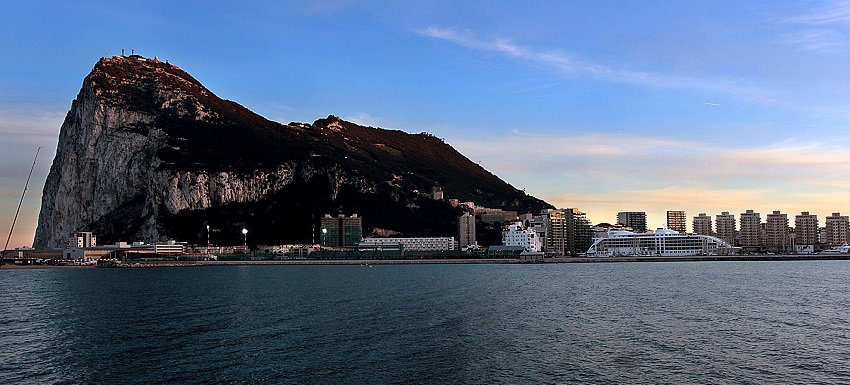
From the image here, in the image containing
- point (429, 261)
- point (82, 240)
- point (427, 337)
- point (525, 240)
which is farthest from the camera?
point (525, 240)

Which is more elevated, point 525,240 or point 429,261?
point 525,240

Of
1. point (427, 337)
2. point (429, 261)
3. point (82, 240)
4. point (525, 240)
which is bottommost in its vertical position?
point (429, 261)

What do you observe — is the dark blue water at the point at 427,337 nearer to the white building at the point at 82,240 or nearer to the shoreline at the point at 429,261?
the shoreline at the point at 429,261

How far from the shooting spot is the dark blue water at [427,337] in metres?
33.0

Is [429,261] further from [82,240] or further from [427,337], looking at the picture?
[427,337]

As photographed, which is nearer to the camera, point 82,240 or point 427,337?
point 427,337

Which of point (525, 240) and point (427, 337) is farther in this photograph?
point (525, 240)

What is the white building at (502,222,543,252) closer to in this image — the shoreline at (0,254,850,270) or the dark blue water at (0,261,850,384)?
the shoreline at (0,254,850,270)

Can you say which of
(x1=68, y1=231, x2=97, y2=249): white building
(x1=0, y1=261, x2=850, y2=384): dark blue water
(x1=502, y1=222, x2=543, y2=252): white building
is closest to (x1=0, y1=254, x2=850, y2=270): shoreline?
(x1=502, y1=222, x2=543, y2=252): white building

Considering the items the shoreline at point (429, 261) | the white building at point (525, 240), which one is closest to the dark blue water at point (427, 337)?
the shoreline at point (429, 261)

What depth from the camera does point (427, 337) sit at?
42750 millimetres

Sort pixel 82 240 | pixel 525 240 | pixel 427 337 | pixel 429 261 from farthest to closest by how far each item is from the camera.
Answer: pixel 525 240 < pixel 82 240 < pixel 429 261 < pixel 427 337

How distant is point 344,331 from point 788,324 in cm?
3204

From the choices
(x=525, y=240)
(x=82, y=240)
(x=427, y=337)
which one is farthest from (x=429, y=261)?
(x=427, y=337)
